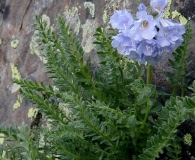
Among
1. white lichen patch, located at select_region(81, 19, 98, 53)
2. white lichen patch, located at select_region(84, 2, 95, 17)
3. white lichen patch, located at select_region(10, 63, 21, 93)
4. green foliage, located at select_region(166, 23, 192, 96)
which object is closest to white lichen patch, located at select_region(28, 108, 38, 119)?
white lichen patch, located at select_region(10, 63, 21, 93)

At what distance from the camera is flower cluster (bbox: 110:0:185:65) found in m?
1.38

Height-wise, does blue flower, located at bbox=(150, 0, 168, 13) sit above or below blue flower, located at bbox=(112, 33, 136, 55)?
above

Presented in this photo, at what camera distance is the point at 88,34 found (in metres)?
2.12

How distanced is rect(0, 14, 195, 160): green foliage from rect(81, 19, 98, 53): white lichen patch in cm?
35

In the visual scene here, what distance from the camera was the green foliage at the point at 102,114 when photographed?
1413 mm

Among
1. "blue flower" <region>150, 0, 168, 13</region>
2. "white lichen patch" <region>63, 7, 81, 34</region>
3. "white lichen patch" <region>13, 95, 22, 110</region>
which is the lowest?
"white lichen patch" <region>13, 95, 22, 110</region>

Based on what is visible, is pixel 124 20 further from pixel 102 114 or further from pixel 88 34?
pixel 88 34

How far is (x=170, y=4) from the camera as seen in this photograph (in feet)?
5.97

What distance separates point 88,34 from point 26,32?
0.49 meters

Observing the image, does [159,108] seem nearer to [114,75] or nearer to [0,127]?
[114,75]

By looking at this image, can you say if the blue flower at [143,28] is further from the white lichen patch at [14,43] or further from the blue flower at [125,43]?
the white lichen patch at [14,43]

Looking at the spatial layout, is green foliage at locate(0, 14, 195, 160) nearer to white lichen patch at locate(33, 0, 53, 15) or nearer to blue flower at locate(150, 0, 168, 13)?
blue flower at locate(150, 0, 168, 13)

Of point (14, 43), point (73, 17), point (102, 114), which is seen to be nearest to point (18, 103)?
point (14, 43)

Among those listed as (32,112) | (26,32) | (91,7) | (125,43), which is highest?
(91,7)
